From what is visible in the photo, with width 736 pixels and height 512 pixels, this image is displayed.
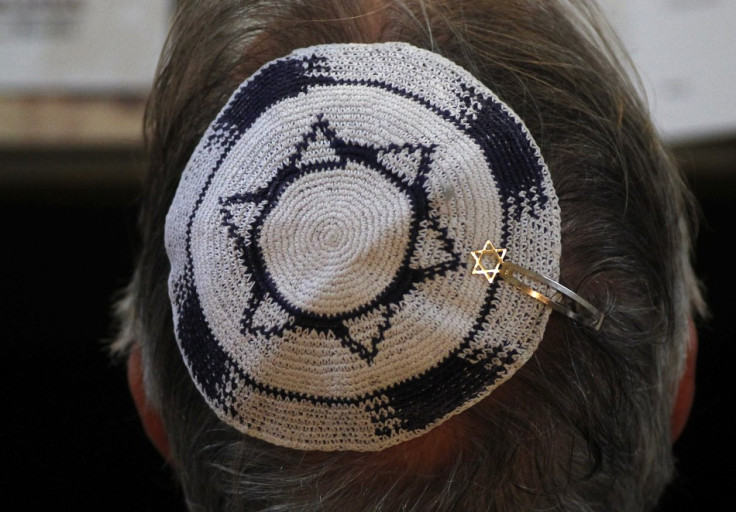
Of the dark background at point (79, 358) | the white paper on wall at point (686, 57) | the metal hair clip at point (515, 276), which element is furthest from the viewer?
the dark background at point (79, 358)

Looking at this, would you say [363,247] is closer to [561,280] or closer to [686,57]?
A: [561,280]

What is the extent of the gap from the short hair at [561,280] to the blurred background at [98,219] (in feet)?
2.86

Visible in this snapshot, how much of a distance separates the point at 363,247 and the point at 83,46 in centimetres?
139

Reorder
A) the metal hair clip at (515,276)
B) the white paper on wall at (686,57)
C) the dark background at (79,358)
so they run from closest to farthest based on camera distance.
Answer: the metal hair clip at (515,276) → the white paper on wall at (686,57) → the dark background at (79,358)

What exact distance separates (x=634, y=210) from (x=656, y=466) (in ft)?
1.17

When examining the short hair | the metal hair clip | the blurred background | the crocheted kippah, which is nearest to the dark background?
the blurred background

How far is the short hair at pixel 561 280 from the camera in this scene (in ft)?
2.38

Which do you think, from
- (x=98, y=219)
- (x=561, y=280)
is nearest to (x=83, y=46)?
(x=98, y=219)

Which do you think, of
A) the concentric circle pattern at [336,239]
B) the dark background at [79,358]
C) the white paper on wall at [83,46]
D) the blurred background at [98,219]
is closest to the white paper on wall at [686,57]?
the blurred background at [98,219]

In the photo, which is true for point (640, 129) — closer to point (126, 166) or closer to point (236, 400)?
point (236, 400)

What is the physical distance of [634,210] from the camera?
2.54ft

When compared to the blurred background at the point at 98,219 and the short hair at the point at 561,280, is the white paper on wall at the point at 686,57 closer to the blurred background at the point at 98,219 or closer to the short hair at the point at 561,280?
the blurred background at the point at 98,219

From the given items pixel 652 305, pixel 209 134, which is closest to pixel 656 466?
pixel 652 305

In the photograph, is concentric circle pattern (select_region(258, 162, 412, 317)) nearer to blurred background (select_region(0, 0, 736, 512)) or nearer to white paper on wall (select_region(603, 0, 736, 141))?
blurred background (select_region(0, 0, 736, 512))
